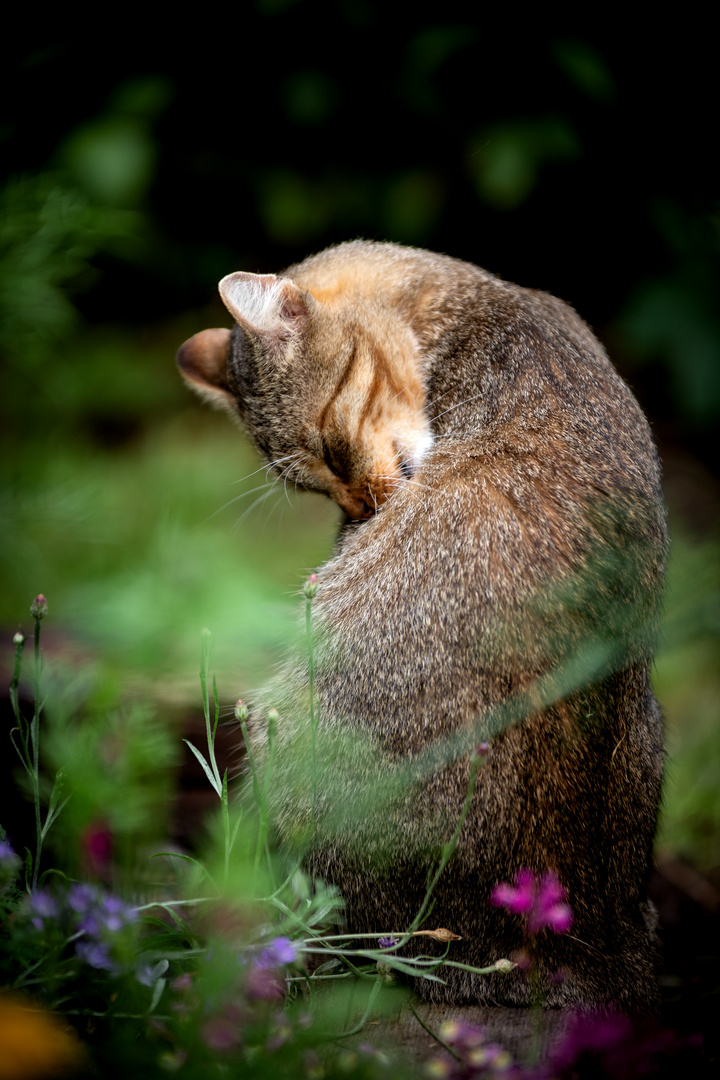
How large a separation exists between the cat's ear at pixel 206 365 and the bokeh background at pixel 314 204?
91 centimetres

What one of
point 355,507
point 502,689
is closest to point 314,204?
point 355,507

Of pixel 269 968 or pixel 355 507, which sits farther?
pixel 355 507

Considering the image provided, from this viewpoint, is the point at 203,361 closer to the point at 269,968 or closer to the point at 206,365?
the point at 206,365

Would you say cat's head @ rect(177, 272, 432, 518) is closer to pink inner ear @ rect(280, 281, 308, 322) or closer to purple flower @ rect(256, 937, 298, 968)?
pink inner ear @ rect(280, 281, 308, 322)

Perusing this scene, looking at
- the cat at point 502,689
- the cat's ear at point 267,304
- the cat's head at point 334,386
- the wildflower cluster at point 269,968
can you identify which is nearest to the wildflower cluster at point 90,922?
the wildflower cluster at point 269,968

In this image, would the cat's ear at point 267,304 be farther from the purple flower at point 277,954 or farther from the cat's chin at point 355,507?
the purple flower at point 277,954

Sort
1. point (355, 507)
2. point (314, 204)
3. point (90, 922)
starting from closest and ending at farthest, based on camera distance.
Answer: point (90, 922) < point (355, 507) < point (314, 204)

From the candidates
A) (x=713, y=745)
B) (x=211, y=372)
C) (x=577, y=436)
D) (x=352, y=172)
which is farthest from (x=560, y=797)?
(x=352, y=172)

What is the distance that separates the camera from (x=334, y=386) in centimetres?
212

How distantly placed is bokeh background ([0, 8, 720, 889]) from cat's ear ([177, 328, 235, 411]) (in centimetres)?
91

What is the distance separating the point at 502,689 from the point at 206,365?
1.39m

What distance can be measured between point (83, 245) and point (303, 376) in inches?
68.8

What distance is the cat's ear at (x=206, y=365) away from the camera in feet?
8.29

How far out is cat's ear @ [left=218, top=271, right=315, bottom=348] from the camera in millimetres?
2059
